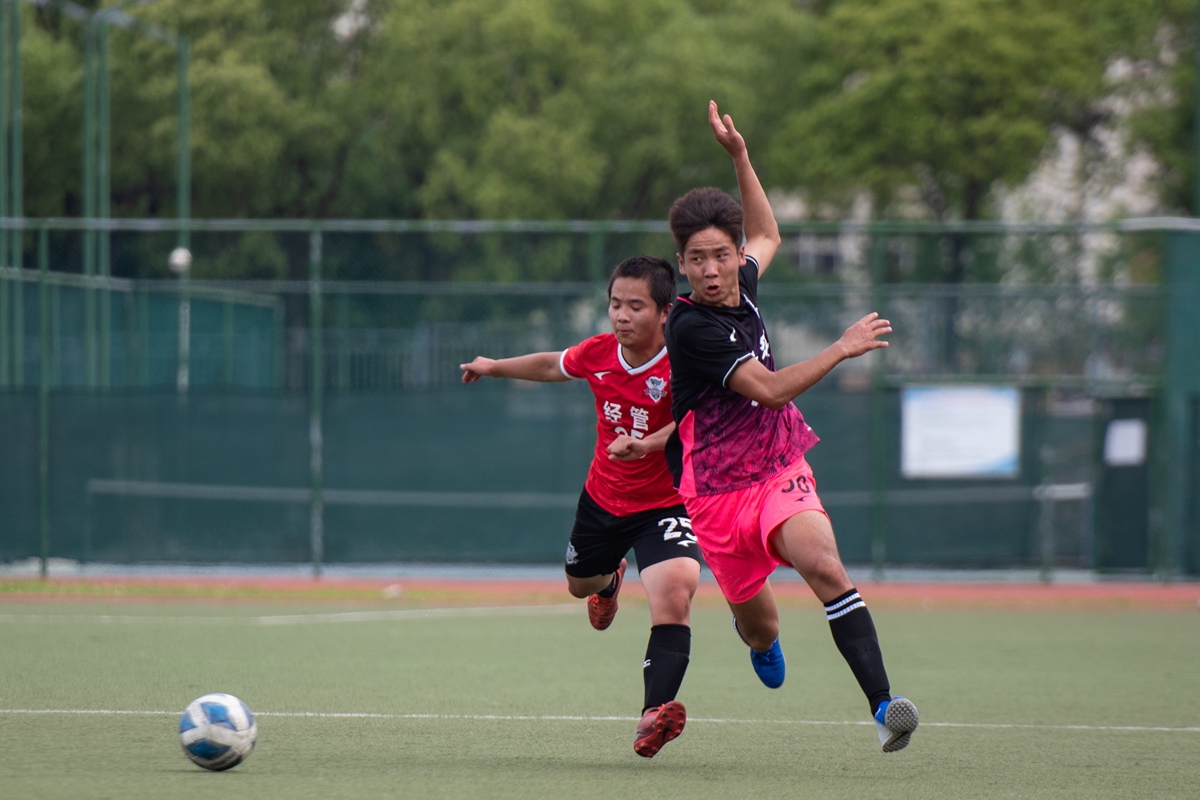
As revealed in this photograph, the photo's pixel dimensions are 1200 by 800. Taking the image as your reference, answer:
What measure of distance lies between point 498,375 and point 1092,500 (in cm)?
908

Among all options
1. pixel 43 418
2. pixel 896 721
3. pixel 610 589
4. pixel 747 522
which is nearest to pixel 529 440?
pixel 43 418

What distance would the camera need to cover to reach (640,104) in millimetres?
34281

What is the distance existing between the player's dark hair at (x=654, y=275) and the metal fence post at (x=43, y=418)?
9515mm

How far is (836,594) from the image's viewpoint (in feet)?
17.4

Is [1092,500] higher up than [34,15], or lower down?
lower down

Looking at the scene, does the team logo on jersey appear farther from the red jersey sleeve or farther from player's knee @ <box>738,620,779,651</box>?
player's knee @ <box>738,620,779,651</box>

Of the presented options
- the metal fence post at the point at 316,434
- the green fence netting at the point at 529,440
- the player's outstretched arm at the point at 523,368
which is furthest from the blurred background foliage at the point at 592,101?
the player's outstretched arm at the point at 523,368

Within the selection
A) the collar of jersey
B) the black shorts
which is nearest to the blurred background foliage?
the black shorts

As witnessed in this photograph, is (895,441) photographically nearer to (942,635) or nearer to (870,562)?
(870,562)

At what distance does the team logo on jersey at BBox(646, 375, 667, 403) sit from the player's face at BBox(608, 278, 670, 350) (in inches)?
7.7

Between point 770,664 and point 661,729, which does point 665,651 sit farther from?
point 770,664

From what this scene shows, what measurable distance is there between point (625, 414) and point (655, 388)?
0.62ft

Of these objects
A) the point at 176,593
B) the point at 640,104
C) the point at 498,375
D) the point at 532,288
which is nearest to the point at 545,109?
the point at 640,104

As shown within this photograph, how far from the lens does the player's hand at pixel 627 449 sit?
19.1 ft
